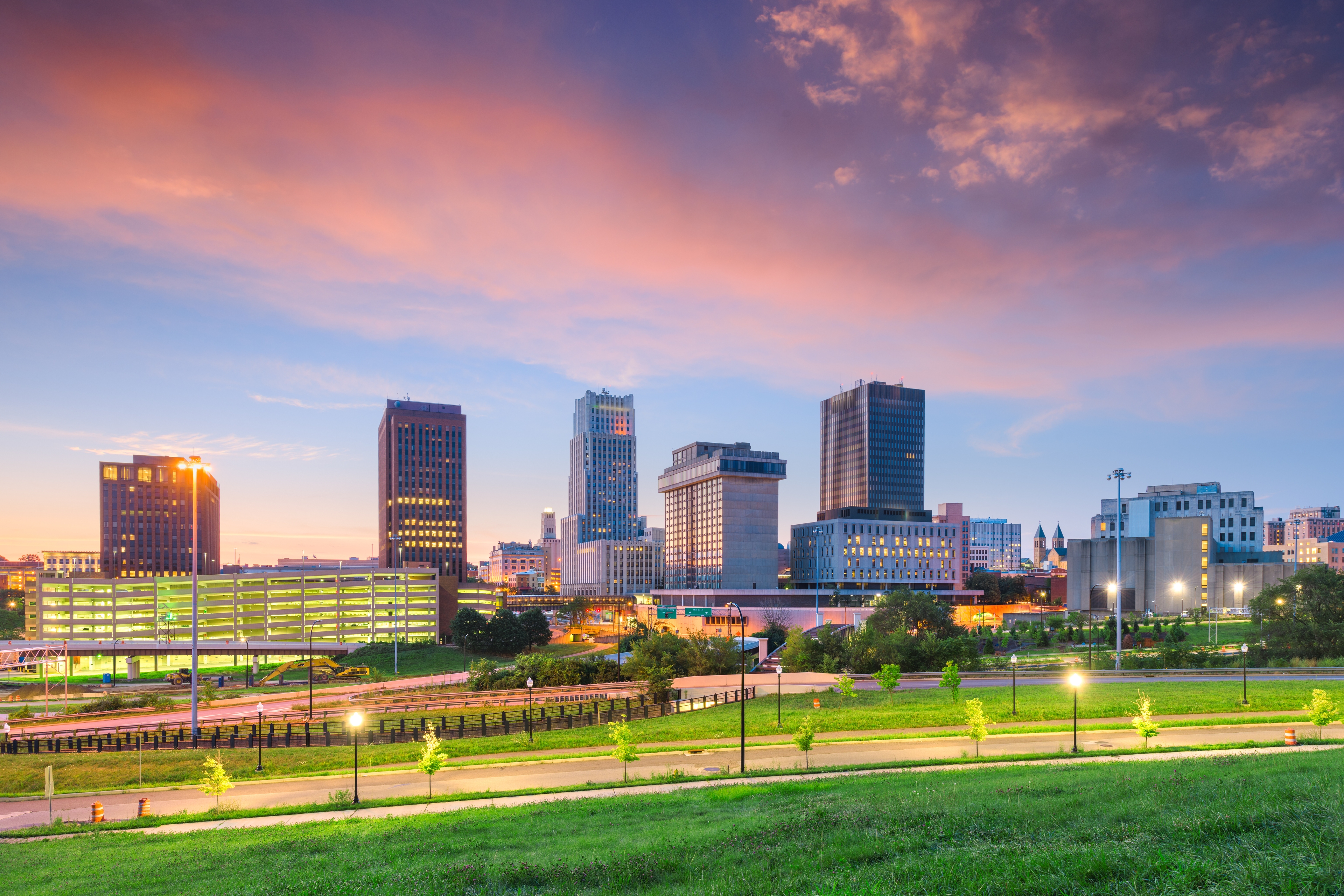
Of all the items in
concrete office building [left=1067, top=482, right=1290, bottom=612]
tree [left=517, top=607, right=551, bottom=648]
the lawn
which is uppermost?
the lawn

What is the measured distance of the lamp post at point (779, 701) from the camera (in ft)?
134

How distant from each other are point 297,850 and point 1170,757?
30236mm

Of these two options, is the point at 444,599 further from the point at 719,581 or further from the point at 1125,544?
the point at 1125,544

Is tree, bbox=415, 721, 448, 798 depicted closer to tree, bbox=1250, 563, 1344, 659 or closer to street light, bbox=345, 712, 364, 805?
street light, bbox=345, 712, 364, 805

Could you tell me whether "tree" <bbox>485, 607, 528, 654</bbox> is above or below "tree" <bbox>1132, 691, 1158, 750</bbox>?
below

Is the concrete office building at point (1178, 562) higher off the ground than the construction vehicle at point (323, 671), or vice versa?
the concrete office building at point (1178, 562)

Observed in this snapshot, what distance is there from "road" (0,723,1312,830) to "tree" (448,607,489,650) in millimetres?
77770

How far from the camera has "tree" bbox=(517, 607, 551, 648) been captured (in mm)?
113944

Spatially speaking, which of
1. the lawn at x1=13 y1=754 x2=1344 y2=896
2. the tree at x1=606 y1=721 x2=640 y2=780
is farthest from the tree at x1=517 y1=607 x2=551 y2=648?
the lawn at x1=13 y1=754 x2=1344 y2=896

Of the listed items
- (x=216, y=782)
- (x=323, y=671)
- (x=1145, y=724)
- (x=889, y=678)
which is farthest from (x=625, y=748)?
(x=323, y=671)

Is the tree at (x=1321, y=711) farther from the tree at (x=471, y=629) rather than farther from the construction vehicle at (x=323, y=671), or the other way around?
the tree at (x=471, y=629)

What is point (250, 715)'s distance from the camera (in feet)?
178

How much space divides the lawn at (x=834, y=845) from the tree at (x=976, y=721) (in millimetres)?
8712

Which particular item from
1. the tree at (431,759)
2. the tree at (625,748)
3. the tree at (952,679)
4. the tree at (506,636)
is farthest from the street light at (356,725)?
the tree at (506,636)
